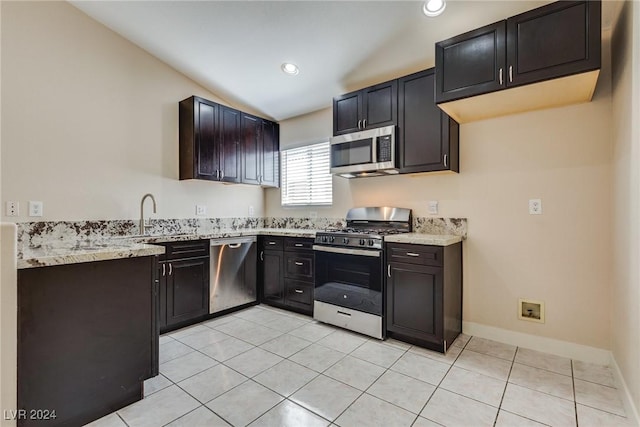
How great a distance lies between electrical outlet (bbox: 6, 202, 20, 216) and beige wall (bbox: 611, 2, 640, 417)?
13.6 feet

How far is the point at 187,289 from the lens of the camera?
2.96m

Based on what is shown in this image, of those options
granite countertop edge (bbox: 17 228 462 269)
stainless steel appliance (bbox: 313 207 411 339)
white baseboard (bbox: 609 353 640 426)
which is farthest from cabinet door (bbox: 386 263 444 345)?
white baseboard (bbox: 609 353 640 426)

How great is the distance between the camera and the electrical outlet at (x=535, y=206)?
2447 millimetres

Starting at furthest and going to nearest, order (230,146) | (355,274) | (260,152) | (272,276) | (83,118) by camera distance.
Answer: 1. (260,152)
2. (230,146)
3. (272,276)
4. (355,274)
5. (83,118)

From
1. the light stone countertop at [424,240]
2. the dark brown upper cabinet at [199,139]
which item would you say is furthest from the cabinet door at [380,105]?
the dark brown upper cabinet at [199,139]

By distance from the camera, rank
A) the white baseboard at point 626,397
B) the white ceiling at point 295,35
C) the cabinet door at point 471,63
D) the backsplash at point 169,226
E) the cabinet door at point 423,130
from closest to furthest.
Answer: the white baseboard at point 626,397 < the cabinet door at point 471,63 < the white ceiling at point 295,35 < the backsplash at point 169,226 < the cabinet door at point 423,130

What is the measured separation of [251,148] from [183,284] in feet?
6.34

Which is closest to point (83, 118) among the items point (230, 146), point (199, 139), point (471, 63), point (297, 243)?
point (199, 139)

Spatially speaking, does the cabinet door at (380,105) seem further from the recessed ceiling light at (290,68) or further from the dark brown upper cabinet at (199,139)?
the dark brown upper cabinet at (199,139)

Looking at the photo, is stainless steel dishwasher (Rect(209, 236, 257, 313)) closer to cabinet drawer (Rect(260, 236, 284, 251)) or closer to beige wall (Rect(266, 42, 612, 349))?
cabinet drawer (Rect(260, 236, 284, 251))

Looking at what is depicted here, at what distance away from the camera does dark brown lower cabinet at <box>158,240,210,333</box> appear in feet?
9.18

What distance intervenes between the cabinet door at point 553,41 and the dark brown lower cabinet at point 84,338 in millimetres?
2821

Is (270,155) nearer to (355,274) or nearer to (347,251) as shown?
(347,251)

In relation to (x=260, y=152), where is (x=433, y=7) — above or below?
above
